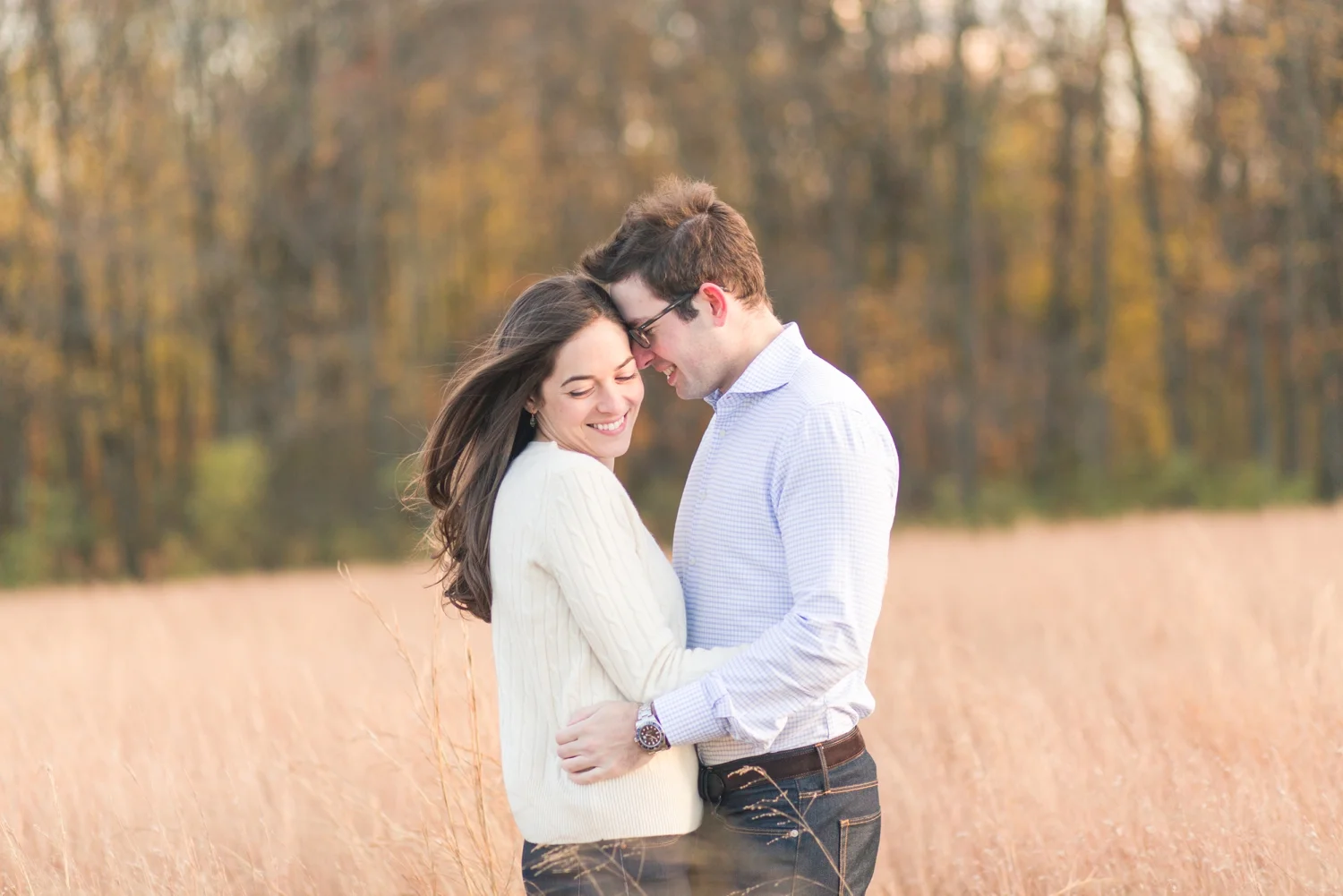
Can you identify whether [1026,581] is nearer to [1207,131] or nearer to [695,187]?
[695,187]

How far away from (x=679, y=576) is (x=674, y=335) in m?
0.55

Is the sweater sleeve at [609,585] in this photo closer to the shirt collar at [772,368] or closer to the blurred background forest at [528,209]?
the shirt collar at [772,368]

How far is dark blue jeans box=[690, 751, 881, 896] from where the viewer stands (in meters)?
2.71

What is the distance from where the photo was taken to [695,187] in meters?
2.80

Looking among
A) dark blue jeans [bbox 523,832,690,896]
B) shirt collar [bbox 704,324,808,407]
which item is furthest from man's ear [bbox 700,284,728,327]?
dark blue jeans [bbox 523,832,690,896]

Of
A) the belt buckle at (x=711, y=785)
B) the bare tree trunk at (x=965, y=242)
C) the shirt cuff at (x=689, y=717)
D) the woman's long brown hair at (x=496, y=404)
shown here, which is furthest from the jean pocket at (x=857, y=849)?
the bare tree trunk at (x=965, y=242)

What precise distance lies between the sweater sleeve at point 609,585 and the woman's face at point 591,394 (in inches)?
7.6

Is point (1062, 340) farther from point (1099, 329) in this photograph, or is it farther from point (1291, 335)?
point (1291, 335)

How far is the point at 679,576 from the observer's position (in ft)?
9.66

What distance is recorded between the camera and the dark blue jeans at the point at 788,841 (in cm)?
271

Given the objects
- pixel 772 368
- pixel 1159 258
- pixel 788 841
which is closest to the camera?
pixel 788 841

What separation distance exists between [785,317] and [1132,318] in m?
13.2

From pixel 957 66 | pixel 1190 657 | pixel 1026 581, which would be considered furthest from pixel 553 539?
pixel 957 66

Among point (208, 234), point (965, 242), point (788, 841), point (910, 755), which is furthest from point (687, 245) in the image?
point (208, 234)
